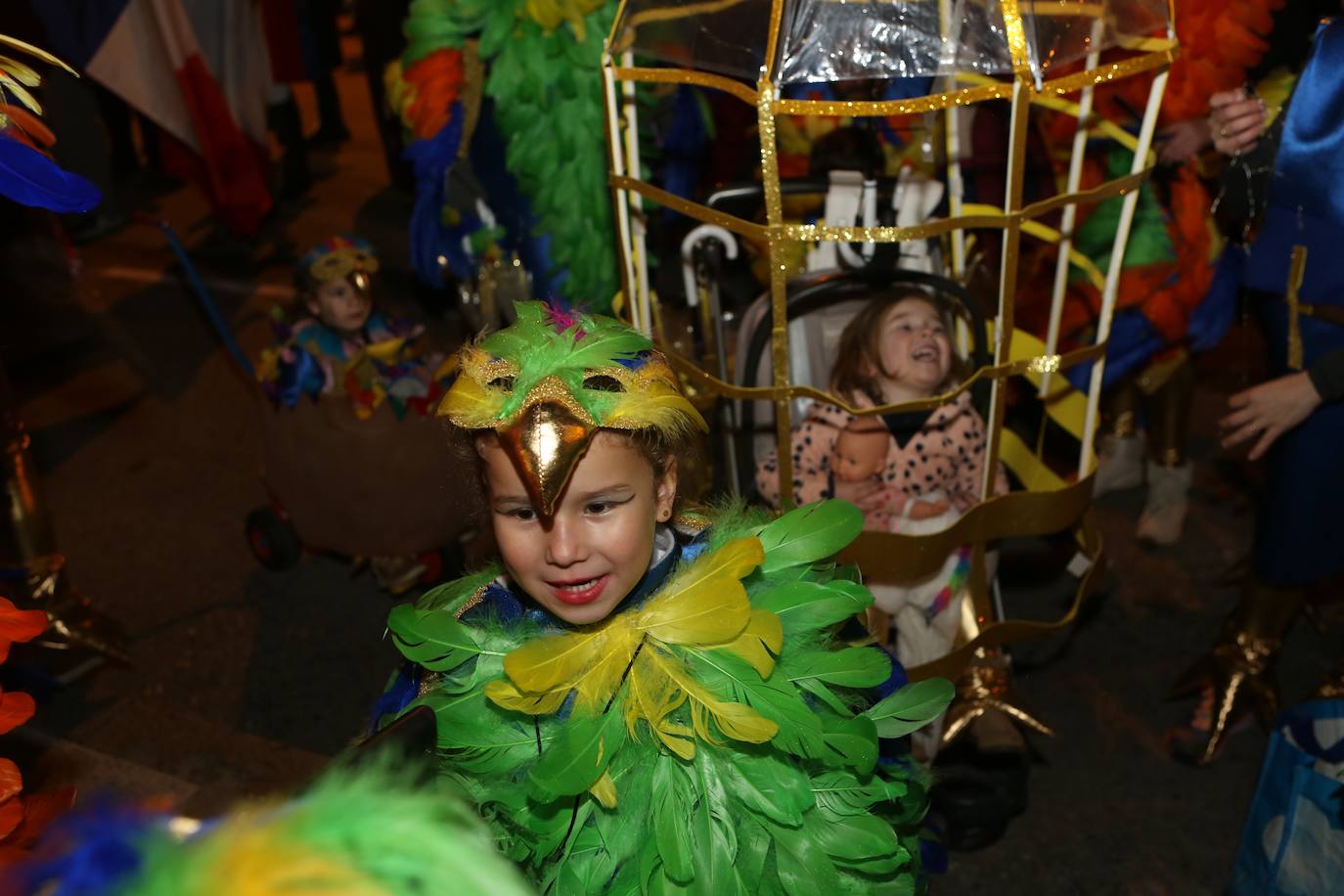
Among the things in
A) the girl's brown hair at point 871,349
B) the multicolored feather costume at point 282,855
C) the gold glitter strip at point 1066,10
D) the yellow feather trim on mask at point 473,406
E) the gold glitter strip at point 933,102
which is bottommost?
the girl's brown hair at point 871,349

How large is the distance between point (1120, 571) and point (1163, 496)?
29 centimetres

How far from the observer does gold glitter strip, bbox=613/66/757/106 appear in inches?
72.7

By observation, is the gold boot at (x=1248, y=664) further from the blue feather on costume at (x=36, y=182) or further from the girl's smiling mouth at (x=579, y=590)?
the blue feather on costume at (x=36, y=182)

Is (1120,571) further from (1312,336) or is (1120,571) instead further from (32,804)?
(32,804)

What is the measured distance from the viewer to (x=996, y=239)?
321cm

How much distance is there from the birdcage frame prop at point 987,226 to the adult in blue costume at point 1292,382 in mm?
280

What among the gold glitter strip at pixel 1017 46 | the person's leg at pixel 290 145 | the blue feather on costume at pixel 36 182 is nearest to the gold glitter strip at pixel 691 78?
the gold glitter strip at pixel 1017 46

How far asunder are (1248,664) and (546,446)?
2.07 m

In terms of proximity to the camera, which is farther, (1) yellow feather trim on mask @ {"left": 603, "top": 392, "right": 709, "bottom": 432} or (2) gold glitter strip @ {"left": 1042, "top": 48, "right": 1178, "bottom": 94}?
(2) gold glitter strip @ {"left": 1042, "top": 48, "right": 1178, "bottom": 94}

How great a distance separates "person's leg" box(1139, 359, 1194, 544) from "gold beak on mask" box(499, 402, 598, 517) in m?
2.67

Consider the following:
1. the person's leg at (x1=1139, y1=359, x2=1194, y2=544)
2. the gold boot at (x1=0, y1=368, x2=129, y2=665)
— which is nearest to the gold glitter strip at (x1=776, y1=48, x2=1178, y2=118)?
the person's leg at (x1=1139, y1=359, x2=1194, y2=544)

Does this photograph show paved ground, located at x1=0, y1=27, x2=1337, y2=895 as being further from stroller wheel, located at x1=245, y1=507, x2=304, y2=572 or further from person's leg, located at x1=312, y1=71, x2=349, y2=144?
person's leg, located at x1=312, y1=71, x2=349, y2=144

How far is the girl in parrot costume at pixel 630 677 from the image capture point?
1.33m

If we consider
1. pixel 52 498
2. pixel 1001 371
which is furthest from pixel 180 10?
pixel 1001 371
